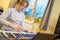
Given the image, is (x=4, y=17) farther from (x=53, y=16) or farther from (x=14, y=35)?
(x=53, y=16)

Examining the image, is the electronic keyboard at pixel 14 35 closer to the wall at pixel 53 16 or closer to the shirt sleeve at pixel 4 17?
the shirt sleeve at pixel 4 17

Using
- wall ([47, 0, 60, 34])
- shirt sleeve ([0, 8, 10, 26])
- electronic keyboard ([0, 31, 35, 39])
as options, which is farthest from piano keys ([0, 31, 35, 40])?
wall ([47, 0, 60, 34])

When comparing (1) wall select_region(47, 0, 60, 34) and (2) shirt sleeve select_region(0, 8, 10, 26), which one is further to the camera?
(1) wall select_region(47, 0, 60, 34)

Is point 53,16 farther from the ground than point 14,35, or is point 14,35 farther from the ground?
point 53,16

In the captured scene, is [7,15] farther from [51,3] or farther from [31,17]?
[51,3]

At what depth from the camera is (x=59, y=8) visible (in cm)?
281

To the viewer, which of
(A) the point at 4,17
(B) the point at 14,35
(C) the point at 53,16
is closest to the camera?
(A) the point at 4,17

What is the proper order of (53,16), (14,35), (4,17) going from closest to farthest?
(4,17) < (14,35) < (53,16)

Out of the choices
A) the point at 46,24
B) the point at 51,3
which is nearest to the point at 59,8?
the point at 51,3

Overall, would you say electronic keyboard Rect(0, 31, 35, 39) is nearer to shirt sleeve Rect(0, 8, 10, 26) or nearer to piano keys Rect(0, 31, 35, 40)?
piano keys Rect(0, 31, 35, 40)

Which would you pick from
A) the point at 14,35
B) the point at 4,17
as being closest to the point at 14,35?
the point at 14,35

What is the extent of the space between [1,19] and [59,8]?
128cm

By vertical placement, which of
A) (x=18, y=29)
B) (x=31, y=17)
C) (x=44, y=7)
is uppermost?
(x=44, y=7)

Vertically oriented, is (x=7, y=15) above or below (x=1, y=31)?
above
